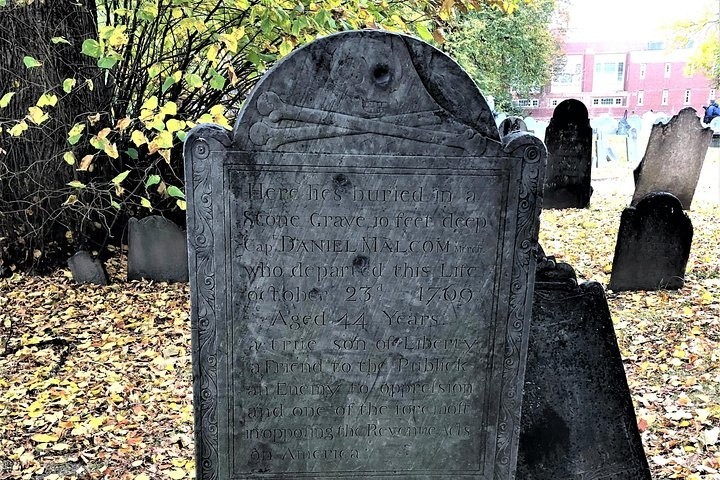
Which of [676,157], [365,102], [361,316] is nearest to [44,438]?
[361,316]

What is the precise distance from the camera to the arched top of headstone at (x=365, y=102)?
2.58 meters

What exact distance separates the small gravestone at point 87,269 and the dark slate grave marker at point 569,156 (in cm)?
711

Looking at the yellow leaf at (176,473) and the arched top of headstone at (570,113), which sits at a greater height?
the arched top of headstone at (570,113)

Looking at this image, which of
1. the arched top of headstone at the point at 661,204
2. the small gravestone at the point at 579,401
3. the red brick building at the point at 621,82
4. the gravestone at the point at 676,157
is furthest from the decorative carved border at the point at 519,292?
the red brick building at the point at 621,82

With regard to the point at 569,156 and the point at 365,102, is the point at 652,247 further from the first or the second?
the point at 365,102

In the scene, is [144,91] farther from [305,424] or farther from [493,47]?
[493,47]

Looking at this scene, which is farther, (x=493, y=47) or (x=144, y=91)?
(x=493, y=47)

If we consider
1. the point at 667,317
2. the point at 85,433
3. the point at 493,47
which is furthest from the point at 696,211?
the point at 493,47

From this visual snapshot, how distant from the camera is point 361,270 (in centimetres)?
281

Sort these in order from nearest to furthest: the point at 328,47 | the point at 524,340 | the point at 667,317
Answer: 1. the point at 328,47
2. the point at 524,340
3. the point at 667,317

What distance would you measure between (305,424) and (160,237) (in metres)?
4.54

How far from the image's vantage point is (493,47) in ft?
88.6

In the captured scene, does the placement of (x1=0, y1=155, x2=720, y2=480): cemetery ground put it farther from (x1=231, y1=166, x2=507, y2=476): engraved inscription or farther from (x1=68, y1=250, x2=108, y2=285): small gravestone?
(x1=231, y1=166, x2=507, y2=476): engraved inscription

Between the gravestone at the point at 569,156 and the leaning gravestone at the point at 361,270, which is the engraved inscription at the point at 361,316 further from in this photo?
the gravestone at the point at 569,156
